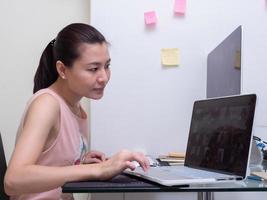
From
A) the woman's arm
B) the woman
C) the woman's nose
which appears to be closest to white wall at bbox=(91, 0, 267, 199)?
the woman

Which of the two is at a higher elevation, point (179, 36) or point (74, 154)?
point (179, 36)

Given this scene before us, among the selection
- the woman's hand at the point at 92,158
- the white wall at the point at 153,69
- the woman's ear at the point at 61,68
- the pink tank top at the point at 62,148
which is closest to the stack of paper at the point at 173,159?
the white wall at the point at 153,69

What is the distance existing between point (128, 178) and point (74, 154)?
0.34m

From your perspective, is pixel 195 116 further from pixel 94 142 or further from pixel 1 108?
pixel 1 108

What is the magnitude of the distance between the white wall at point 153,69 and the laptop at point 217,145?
20.6 inches

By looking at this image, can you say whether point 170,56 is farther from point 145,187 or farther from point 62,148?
point 145,187

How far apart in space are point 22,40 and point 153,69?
0.66 m

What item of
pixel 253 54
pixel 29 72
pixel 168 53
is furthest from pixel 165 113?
pixel 29 72

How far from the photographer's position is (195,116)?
4.26 feet

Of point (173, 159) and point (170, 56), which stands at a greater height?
point (170, 56)

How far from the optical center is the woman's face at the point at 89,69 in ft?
3.81

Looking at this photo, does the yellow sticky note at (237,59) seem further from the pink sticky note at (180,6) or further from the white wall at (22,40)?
the white wall at (22,40)

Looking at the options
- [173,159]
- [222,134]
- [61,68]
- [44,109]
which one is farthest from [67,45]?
[173,159]

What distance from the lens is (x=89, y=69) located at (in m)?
1.16
